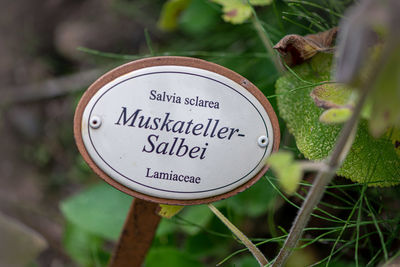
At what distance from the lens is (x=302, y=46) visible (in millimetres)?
631

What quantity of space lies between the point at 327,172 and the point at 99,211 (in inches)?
24.8

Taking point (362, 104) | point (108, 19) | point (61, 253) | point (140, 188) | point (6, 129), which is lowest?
point (61, 253)

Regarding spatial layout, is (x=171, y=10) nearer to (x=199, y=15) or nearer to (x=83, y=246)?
(x=199, y=15)

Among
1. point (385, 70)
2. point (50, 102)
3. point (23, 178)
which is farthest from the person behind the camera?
point (50, 102)

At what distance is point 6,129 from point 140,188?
1050 millimetres

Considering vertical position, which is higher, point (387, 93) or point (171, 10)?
point (387, 93)

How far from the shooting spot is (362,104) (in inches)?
14.6

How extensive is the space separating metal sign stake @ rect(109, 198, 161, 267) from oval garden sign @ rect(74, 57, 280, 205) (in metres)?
0.10

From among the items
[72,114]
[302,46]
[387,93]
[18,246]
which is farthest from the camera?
[72,114]

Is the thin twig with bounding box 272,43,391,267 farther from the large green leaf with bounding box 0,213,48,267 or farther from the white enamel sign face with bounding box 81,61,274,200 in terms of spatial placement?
the large green leaf with bounding box 0,213,48,267

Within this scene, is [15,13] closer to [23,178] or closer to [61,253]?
[23,178]

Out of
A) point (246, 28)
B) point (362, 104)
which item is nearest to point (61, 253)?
point (246, 28)

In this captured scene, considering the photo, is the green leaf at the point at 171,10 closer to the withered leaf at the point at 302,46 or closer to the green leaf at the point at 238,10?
the green leaf at the point at 238,10

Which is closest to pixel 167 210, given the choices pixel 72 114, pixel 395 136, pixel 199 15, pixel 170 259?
pixel 170 259
